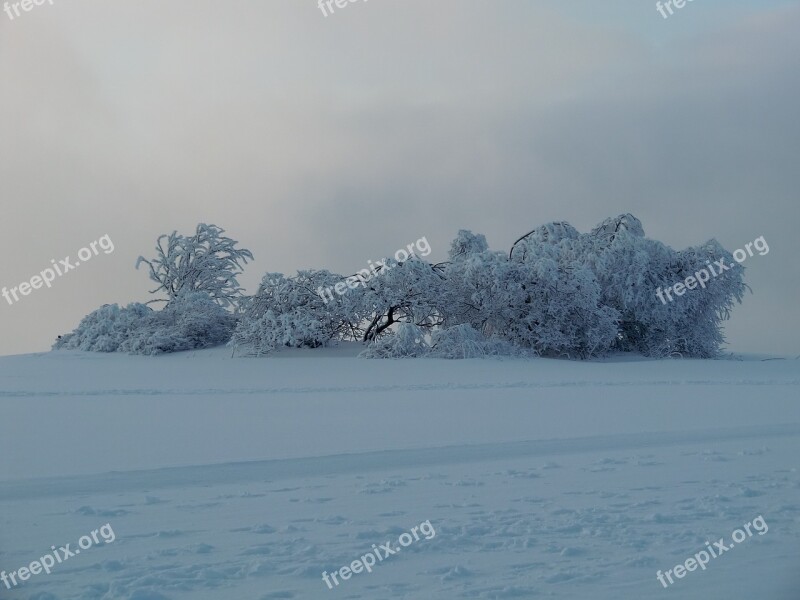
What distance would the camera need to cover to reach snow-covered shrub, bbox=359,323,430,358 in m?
21.8

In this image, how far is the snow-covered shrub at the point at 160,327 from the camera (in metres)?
24.1

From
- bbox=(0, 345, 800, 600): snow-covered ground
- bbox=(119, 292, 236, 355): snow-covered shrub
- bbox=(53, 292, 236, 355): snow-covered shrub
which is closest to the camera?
bbox=(0, 345, 800, 600): snow-covered ground

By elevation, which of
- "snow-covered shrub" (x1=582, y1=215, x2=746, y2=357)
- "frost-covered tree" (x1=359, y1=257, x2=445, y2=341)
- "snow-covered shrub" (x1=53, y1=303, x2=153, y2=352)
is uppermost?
"snow-covered shrub" (x1=53, y1=303, x2=153, y2=352)

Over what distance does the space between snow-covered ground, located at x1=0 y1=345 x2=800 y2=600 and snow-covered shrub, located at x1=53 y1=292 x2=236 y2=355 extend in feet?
26.7

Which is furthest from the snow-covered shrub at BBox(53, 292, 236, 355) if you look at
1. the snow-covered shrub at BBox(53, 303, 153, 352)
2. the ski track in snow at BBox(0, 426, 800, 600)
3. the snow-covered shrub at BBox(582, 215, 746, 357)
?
the ski track in snow at BBox(0, 426, 800, 600)

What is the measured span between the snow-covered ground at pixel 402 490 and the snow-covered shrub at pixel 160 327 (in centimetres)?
813

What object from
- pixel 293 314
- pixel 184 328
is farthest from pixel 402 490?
pixel 184 328

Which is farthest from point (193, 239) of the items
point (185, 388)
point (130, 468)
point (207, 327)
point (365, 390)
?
point (130, 468)

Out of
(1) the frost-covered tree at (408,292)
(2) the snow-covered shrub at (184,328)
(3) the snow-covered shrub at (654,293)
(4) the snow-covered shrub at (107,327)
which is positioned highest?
(4) the snow-covered shrub at (107,327)

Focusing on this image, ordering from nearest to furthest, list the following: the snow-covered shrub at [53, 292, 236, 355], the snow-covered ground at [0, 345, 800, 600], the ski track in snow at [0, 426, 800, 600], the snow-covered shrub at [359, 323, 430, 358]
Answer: the ski track in snow at [0, 426, 800, 600] < the snow-covered ground at [0, 345, 800, 600] < the snow-covered shrub at [359, 323, 430, 358] < the snow-covered shrub at [53, 292, 236, 355]

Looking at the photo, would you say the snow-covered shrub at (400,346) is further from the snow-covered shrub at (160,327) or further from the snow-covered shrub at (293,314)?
the snow-covered shrub at (160,327)

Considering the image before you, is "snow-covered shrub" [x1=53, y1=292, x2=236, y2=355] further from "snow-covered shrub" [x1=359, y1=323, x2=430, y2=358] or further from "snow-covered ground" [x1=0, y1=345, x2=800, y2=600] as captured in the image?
"snow-covered ground" [x1=0, y1=345, x2=800, y2=600]

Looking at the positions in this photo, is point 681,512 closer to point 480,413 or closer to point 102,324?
point 480,413

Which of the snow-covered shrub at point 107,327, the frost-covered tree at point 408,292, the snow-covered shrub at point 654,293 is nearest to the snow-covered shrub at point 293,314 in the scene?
the frost-covered tree at point 408,292
